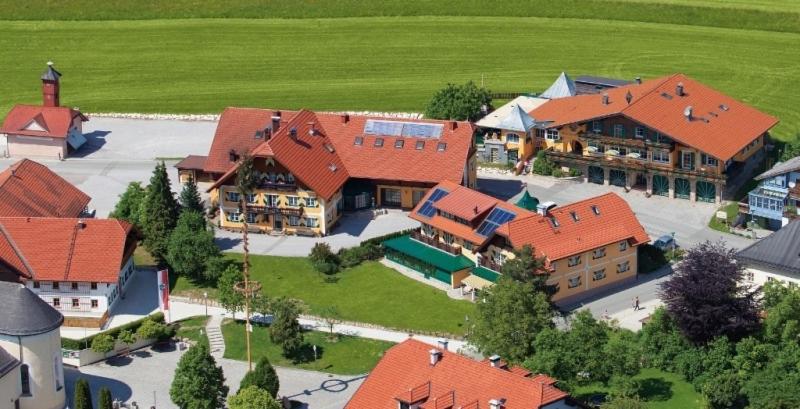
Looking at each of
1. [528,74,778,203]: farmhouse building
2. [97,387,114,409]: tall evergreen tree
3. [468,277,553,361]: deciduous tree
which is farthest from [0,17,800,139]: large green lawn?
[97,387,114,409]: tall evergreen tree

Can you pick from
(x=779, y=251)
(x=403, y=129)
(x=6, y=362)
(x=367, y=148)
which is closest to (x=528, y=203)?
(x=403, y=129)

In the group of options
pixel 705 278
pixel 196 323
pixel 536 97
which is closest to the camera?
pixel 705 278

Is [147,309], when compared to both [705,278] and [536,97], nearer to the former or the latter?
[705,278]

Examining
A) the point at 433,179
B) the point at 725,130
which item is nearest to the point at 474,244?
the point at 433,179

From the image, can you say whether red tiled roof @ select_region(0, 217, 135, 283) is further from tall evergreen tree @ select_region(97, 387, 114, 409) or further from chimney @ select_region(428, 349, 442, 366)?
chimney @ select_region(428, 349, 442, 366)

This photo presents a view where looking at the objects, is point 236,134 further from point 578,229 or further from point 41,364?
point 41,364
